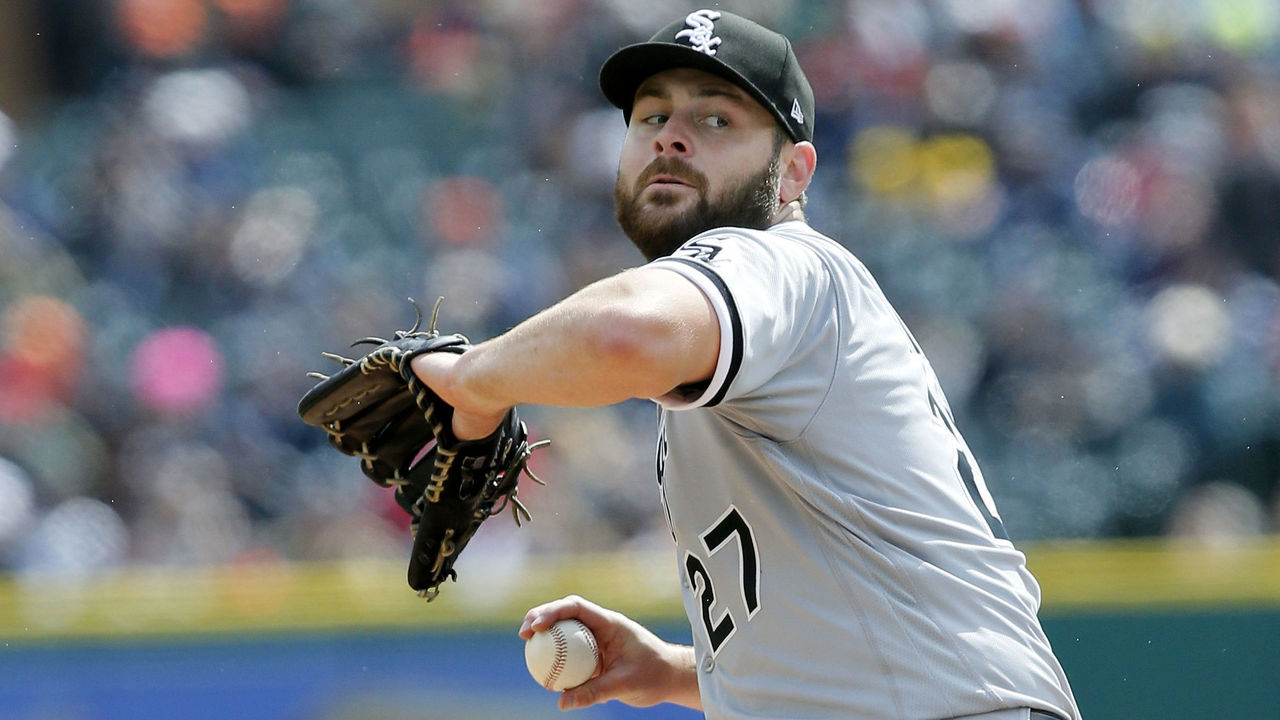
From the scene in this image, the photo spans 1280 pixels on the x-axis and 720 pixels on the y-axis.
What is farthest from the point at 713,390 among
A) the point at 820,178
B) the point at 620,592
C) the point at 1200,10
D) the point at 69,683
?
the point at 1200,10

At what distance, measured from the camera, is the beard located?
8.54 ft

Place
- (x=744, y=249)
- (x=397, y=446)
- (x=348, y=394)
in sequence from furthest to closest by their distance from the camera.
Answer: (x=397, y=446), (x=348, y=394), (x=744, y=249)

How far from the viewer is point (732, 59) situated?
2586 millimetres

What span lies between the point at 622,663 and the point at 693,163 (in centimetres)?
105

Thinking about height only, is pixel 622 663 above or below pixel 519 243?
below

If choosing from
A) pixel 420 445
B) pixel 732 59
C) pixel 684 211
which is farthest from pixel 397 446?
pixel 732 59

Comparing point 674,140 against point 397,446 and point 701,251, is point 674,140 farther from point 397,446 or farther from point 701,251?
point 397,446

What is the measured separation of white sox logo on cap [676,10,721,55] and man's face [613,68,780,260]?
7 cm

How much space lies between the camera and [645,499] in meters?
6.18

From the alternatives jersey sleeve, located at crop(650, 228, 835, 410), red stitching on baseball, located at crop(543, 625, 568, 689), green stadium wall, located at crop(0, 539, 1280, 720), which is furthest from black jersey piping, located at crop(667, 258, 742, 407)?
green stadium wall, located at crop(0, 539, 1280, 720)

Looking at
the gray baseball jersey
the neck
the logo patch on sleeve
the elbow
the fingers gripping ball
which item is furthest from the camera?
the neck

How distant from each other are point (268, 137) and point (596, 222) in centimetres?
171

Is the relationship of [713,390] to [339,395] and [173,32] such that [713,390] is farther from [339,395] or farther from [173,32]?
[173,32]

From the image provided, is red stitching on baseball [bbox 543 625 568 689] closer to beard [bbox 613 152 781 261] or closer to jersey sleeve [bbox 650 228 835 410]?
beard [bbox 613 152 781 261]
